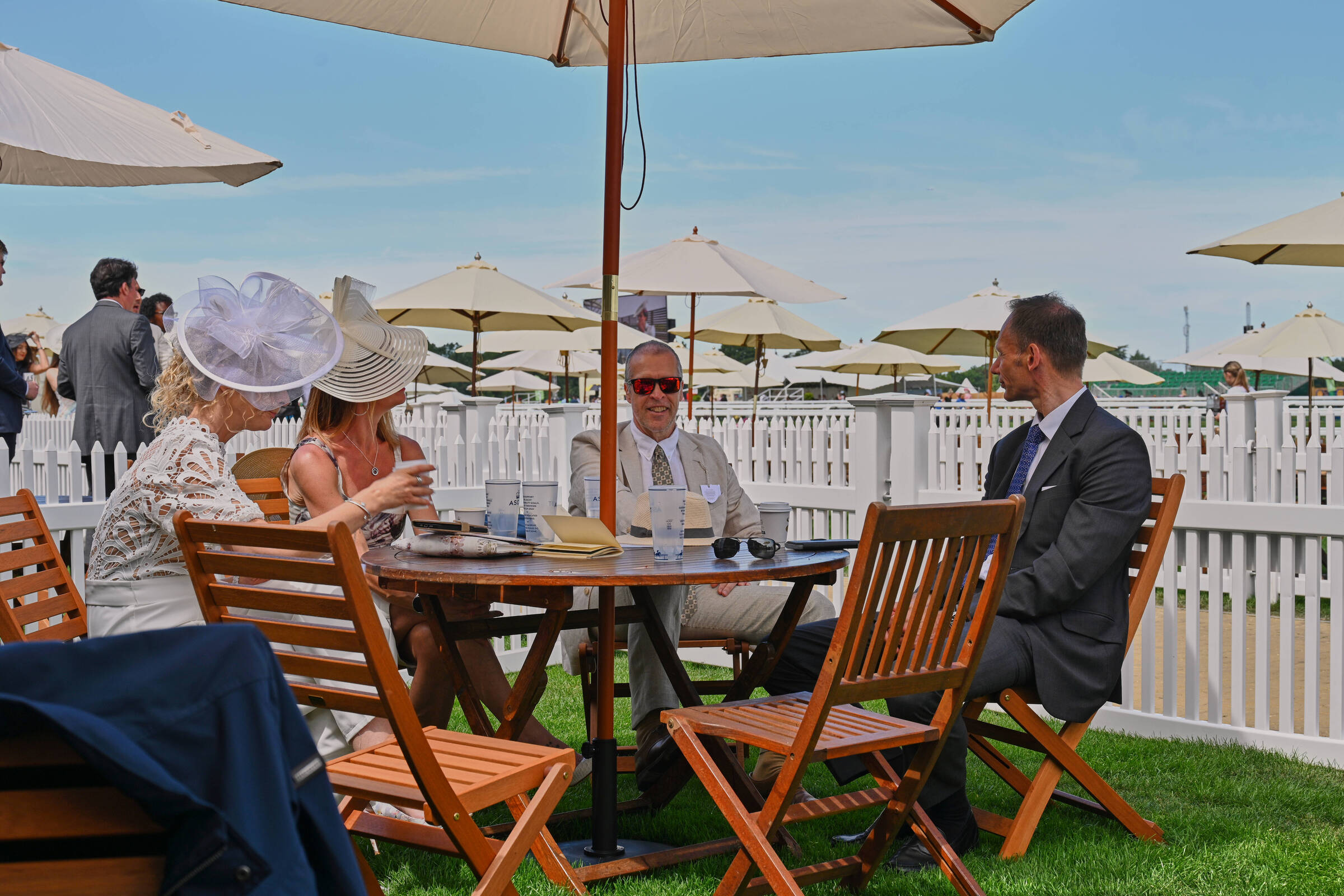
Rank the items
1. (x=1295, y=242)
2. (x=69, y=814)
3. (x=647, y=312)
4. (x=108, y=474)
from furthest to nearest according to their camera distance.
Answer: (x=647, y=312), (x=1295, y=242), (x=108, y=474), (x=69, y=814)

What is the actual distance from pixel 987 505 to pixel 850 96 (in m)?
34.4

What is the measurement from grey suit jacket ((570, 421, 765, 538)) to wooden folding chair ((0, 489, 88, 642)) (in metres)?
1.79

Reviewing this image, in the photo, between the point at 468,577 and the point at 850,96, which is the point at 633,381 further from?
the point at 850,96

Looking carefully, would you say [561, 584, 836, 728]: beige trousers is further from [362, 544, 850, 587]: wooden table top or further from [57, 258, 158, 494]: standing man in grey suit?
[57, 258, 158, 494]: standing man in grey suit

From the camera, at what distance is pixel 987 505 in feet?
9.78

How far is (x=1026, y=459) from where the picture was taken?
4344mm

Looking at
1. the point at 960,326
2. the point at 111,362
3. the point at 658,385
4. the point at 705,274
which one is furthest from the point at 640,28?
the point at 960,326

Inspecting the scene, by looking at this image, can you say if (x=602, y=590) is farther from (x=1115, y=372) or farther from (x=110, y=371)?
(x=1115, y=372)

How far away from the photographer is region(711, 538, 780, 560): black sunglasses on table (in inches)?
136

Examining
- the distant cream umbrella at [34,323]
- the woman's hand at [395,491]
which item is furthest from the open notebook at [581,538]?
the distant cream umbrella at [34,323]

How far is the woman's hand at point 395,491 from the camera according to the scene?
11.5 ft

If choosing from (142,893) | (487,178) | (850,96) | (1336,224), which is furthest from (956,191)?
(142,893)

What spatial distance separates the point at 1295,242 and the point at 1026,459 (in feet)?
16.3

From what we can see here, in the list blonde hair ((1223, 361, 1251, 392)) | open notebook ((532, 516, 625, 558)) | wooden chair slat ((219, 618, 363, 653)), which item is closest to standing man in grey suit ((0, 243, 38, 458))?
open notebook ((532, 516, 625, 558))
